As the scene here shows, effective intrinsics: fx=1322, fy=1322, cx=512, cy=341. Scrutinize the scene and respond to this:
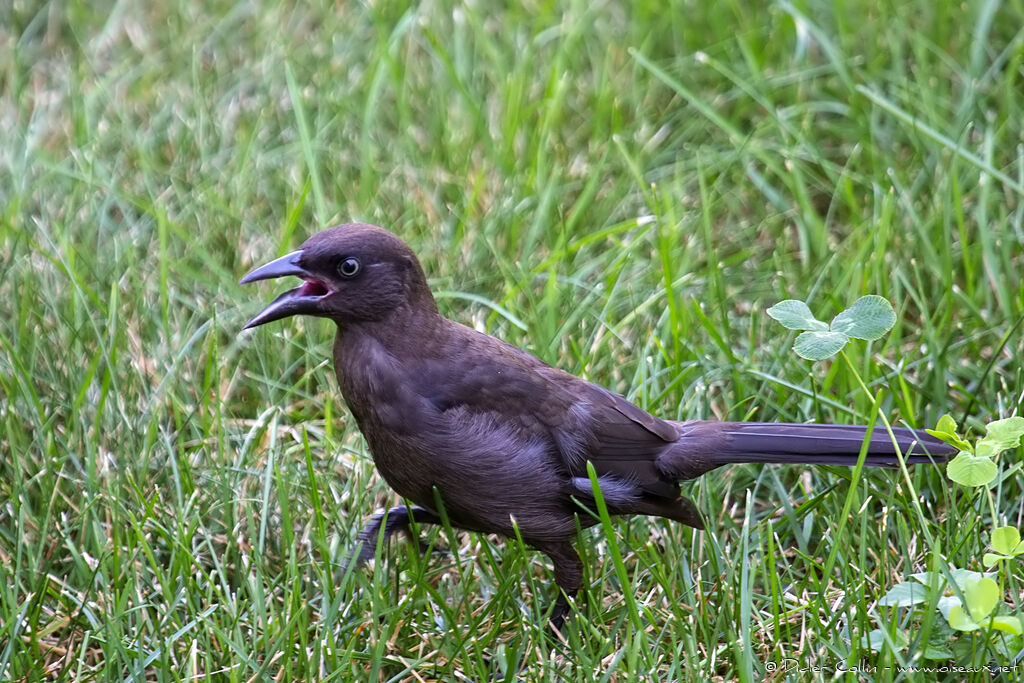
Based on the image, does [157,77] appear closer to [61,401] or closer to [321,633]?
[61,401]

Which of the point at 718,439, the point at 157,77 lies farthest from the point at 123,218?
the point at 718,439

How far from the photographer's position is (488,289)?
4949 mm

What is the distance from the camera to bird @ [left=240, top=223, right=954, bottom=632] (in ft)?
11.5

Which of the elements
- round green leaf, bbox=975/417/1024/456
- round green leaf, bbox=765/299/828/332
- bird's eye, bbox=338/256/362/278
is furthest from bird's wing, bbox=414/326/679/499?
round green leaf, bbox=975/417/1024/456

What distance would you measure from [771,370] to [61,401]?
2297 millimetres

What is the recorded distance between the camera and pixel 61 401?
416 cm

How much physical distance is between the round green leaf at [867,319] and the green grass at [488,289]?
0.35 meters

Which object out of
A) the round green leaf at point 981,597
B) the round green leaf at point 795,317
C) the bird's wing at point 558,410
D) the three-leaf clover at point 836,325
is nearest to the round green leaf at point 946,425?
the three-leaf clover at point 836,325

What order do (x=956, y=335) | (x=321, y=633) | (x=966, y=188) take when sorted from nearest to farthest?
1. (x=321, y=633)
2. (x=956, y=335)
3. (x=966, y=188)

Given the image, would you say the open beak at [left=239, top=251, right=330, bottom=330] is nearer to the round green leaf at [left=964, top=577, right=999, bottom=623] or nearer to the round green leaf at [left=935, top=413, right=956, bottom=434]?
the round green leaf at [left=935, top=413, right=956, bottom=434]

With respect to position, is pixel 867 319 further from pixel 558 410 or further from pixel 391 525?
pixel 391 525

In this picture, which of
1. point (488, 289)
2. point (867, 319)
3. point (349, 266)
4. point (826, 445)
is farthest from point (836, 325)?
point (488, 289)

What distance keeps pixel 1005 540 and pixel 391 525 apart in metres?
1.70

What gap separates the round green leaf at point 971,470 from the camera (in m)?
3.23
